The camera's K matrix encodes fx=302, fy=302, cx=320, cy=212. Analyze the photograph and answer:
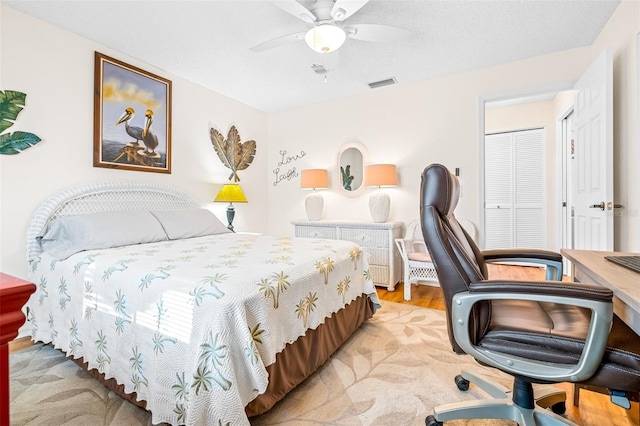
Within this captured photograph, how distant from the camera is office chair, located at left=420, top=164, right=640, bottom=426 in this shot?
3.06 feet

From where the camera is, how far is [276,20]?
92.3 inches

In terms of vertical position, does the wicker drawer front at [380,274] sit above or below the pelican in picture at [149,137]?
below

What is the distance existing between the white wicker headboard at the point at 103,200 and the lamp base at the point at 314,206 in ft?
4.85

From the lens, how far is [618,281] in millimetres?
1060

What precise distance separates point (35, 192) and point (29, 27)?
1253 mm

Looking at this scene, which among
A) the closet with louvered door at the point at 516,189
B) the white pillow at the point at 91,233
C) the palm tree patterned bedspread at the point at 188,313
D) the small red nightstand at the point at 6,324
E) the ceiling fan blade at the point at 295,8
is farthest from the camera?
the closet with louvered door at the point at 516,189

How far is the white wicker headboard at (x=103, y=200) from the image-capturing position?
7.50 feet

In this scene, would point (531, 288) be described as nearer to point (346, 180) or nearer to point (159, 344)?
point (159, 344)

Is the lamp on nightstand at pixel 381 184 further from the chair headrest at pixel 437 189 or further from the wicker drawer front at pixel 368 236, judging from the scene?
the chair headrest at pixel 437 189

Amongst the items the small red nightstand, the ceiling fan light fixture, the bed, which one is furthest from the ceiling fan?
the small red nightstand

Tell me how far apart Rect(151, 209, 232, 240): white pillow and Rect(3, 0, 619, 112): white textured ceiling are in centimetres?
153

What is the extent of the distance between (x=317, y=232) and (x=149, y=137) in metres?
Answer: 2.15

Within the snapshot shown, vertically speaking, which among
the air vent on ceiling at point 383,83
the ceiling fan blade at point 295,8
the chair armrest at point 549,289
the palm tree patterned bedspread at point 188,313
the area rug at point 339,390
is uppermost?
the air vent on ceiling at point 383,83

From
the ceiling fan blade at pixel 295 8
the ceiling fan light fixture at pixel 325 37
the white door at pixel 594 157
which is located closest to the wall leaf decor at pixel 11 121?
the ceiling fan blade at pixel 295 8
